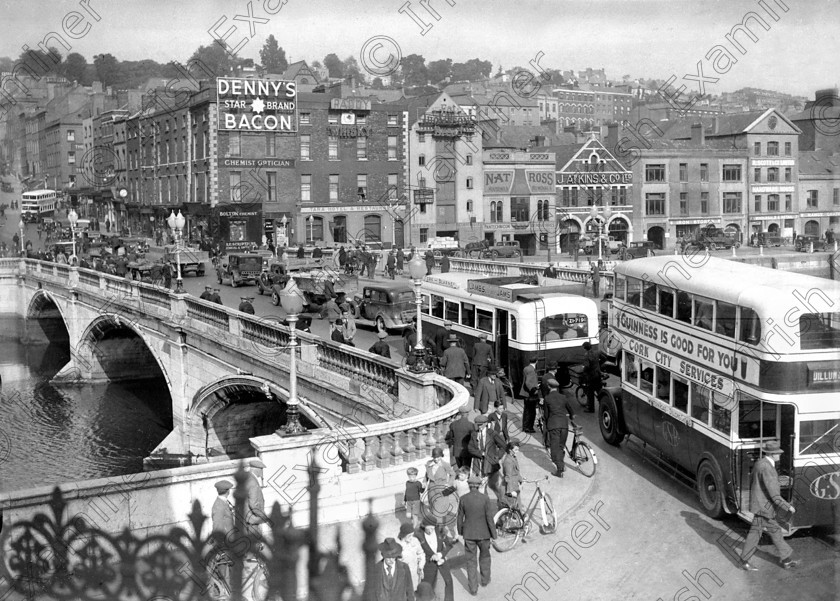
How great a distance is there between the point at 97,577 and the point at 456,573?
450 cm

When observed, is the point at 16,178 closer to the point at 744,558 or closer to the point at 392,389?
the point at 392,389

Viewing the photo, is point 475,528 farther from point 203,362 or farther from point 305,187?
point 305,187

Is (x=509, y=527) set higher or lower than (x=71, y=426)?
higher

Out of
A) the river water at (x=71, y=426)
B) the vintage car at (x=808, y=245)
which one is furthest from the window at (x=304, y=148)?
the vintage car at (x=808, y=245)

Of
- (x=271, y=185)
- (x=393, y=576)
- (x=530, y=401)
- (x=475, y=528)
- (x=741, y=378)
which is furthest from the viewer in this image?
→ (x=271, y=185)

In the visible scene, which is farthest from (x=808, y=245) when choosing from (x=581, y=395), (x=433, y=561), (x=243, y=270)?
(x=433, y=561)

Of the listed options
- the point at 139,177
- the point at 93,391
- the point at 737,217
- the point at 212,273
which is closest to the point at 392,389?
the point at 93,391

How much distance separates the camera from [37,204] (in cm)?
9256

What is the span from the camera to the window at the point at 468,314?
2395 centimetres

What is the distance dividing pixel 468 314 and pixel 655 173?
61.4m

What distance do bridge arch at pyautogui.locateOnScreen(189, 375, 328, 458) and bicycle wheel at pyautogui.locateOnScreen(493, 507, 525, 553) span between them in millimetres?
16249

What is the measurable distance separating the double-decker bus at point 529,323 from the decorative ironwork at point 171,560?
9515 mm

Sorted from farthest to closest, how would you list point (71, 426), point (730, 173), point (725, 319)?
point (730, 173) < point (71, 426) < point (725, 319)

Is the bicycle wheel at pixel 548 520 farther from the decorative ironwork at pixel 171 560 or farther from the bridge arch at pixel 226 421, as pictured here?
the bridge arch at pixel 226 421
